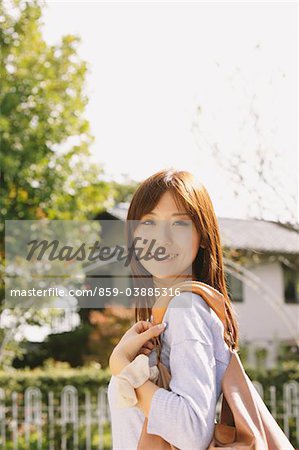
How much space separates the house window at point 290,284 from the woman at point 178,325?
39.0 ft

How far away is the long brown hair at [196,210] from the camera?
122cm

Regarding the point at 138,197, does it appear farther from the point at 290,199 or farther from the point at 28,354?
the point at 28,354

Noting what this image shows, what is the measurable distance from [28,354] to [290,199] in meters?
7.34

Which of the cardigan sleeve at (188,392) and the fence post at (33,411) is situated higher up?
the fence post at (33,411)

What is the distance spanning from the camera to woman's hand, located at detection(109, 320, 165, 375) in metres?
1.12

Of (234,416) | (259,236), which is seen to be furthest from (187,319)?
(259,236)

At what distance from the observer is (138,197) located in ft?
4.12

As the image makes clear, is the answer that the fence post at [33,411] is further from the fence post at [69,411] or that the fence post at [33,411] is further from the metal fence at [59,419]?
the fence post at [69,411]

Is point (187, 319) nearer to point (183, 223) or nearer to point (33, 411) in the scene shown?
point (183, 223)

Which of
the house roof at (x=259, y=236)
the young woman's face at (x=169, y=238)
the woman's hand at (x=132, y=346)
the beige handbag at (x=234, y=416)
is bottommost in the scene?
the beige handbag at (x=234, y=416)

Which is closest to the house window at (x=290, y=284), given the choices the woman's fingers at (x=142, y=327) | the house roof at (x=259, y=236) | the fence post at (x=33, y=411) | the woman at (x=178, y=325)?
the house roof at (x=259, y=236)

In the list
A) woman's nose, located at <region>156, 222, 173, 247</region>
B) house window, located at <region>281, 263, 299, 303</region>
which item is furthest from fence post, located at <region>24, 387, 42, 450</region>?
house window, located at <region>281, 263, 299, 303</region>

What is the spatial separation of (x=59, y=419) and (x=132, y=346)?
18.9 ft

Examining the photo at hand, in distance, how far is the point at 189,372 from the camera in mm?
1049
